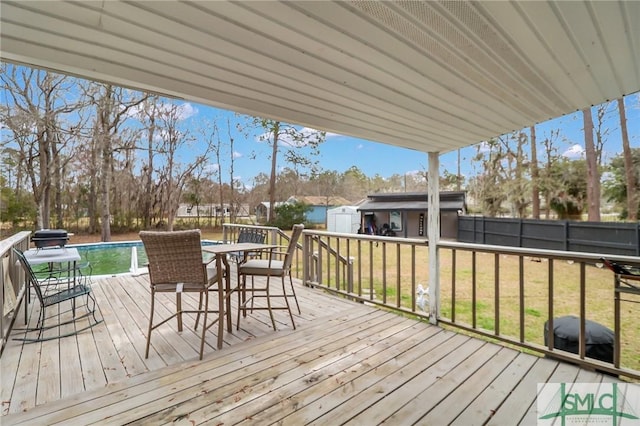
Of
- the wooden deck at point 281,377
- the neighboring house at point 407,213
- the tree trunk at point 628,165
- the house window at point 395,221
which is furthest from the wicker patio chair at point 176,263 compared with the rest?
the house window at point 395,221

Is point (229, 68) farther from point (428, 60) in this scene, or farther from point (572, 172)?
point (572, 172)

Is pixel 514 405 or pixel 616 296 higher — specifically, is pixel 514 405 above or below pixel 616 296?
below

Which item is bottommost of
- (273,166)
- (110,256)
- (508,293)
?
(508,293)

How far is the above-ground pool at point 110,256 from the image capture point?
782 centimetres

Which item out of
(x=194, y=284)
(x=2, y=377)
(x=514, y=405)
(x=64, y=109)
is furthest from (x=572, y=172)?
(x=64, y=109)

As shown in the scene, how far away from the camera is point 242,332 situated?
123 inches

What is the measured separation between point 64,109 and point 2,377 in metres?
12.1

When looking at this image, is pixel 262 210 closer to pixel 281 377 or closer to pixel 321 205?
pixel 321 205

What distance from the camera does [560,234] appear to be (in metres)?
9.40

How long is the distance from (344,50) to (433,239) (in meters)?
2.42

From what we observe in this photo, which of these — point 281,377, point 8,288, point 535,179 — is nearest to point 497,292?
point 281,377

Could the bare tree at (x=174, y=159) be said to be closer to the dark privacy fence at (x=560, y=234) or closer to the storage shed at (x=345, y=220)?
the storage shed at (x=345, y=220)

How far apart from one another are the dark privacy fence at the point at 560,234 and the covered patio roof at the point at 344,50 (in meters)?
8.13

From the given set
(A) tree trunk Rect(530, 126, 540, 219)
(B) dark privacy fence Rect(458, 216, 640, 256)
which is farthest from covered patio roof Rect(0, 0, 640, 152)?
(A) tree trunk Rect(530, 126, 540, 219)
